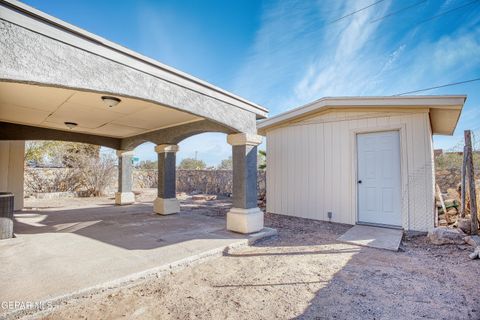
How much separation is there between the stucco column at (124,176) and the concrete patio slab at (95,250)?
2.70m

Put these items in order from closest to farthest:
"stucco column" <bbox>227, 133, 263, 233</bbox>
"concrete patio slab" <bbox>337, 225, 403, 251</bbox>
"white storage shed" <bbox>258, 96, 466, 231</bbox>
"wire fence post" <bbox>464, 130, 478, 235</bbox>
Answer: "concrete patio slab" <bbox>337, 225, 403, 251</bbox> < "wire fence post" <bbox>464, 130, 478, 235</bbox> < "stucco column" <bbox>227, 133, 263, 233</bbox> < "white storage shed" <bbox>258, 96, 466, 231</bbox>

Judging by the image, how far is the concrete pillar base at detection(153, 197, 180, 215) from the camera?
688 centimetres

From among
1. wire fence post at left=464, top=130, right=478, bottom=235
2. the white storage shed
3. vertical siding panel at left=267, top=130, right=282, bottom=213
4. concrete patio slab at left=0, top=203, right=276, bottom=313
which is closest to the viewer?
concrete patio slab at left=0, top=203, right=276, bottom=313

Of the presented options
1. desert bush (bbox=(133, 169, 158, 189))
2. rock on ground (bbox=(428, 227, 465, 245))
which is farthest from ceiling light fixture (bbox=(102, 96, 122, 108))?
desert bush (bbox=(133, 169, 158, 189))

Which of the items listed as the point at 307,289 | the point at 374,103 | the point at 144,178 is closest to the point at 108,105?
the point at 307,289

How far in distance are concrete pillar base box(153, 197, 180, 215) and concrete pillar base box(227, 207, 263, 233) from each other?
2.69m

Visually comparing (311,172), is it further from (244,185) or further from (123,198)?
(123,198)

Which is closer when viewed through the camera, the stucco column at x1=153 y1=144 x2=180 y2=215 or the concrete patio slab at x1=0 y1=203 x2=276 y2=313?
the concrete patio slab at x1=0 y1=203 x2=276 y2=313

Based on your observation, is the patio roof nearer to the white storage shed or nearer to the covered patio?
the covered patio

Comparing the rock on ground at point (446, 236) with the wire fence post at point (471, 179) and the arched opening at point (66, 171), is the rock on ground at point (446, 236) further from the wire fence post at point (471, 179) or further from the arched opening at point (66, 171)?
the arched opening at point (66, 171)

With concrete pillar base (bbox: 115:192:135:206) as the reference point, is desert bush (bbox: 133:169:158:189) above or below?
above

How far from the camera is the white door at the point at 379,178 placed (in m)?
5.30

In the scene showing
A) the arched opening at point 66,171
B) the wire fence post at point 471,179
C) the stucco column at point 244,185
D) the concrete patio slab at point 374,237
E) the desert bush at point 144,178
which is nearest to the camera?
the concrete patio slab at point 374,237

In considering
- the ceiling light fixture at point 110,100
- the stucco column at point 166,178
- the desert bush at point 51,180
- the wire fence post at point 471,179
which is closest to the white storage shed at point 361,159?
the wire fence post at point 471,179
